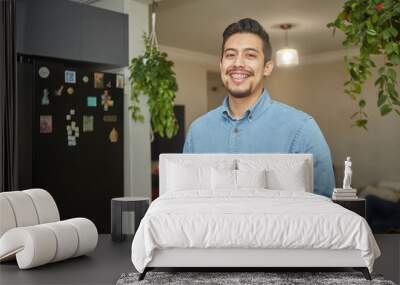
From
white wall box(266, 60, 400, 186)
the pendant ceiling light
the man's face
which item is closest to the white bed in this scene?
the man's face

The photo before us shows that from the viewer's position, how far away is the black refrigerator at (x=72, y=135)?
4633 millimetres

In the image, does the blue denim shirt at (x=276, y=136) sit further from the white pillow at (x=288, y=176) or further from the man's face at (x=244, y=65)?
the white pillow at (x=288, y=176)

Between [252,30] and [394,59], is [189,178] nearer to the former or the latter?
[252,30]

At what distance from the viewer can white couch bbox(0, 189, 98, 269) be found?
3137mm

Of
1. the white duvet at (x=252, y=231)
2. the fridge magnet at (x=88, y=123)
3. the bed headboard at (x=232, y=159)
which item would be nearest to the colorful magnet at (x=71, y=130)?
the fridge magnet at (x=88, y=123)

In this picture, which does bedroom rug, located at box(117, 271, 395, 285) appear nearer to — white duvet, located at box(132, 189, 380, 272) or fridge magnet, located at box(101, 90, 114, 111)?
white duvet, located at box(132, 189, 380, 272)

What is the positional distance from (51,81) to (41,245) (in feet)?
6.71

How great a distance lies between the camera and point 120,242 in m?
4.08

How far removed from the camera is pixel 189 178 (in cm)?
400

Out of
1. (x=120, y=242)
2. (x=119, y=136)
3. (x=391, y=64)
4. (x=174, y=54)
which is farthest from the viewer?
(x=174, y=54)

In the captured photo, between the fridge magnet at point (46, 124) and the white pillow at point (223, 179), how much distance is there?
172cm

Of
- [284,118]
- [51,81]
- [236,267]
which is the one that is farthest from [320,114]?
[236,267]

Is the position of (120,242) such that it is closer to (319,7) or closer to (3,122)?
(3,122)

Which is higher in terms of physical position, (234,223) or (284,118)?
(284,118)
